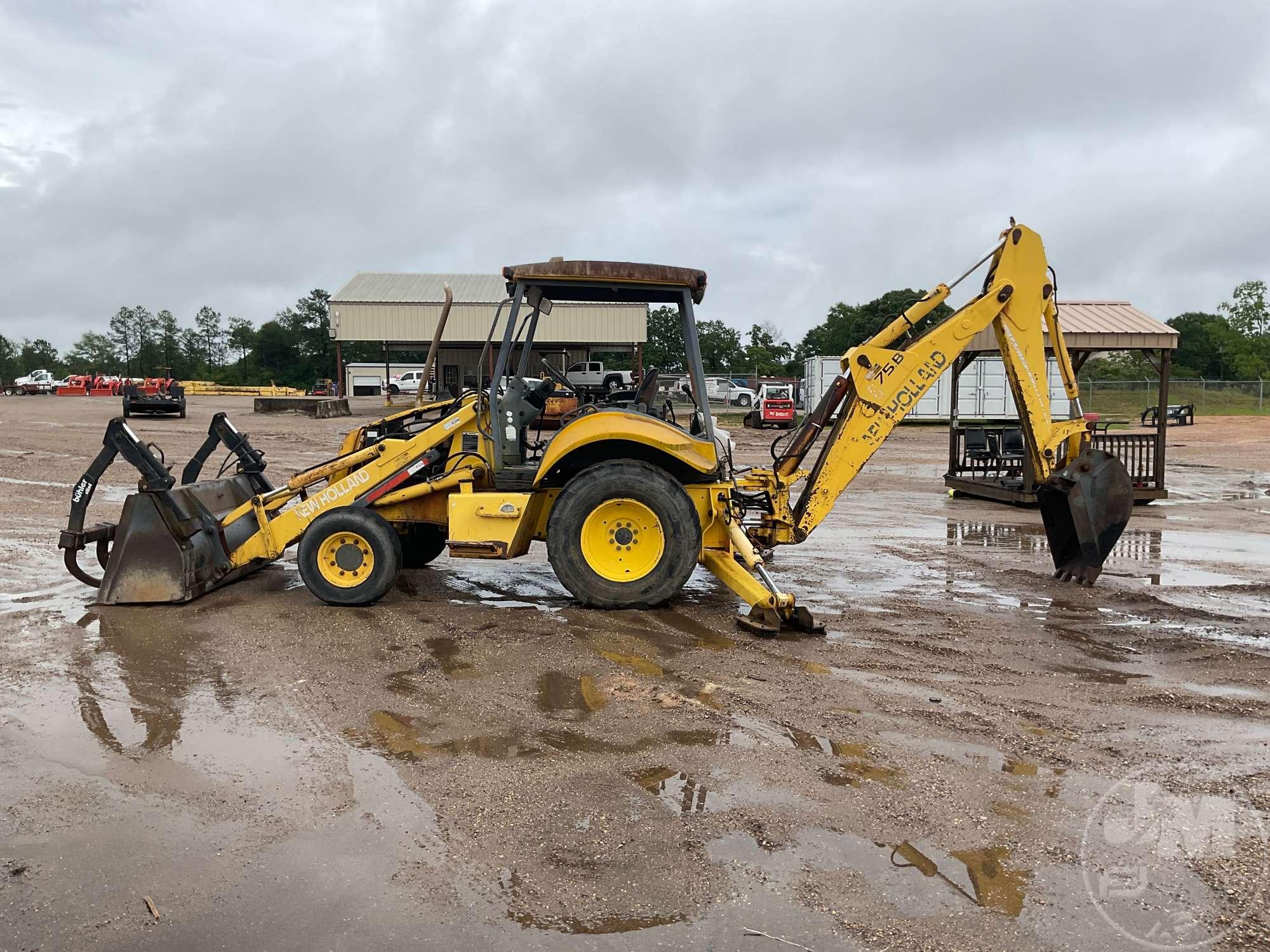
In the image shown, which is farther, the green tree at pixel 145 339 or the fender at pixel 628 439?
the green tree at pixel 145 339

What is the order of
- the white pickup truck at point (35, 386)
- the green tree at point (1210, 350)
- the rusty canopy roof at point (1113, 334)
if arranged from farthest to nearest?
the green tree at point (1210, 350) < the white pickup truck at point (35, 386) < the rusty canopy roof at point (1113, 334)

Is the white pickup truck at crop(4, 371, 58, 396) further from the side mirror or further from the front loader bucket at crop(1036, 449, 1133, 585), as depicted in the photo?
the front loader bucket at crop(1036, 449, 1133, 585)

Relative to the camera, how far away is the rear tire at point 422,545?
882cm

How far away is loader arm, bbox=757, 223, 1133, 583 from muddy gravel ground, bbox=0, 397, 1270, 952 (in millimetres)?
725

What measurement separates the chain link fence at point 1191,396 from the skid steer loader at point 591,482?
119 ft

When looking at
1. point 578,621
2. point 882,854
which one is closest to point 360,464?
point 578,621

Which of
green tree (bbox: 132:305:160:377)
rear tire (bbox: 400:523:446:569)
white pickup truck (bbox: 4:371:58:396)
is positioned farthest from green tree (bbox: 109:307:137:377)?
rear tire (bbox: 400:523:446:569)

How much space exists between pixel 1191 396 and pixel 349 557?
1828 inches

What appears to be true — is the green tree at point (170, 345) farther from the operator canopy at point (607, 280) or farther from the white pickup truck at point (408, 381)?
the operator canopy at point (607, 280)

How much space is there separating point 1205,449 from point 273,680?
27185mm

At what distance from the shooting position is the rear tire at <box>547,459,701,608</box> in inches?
273

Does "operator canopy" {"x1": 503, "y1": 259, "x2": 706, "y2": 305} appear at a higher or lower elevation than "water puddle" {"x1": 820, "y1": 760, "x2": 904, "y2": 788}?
higher

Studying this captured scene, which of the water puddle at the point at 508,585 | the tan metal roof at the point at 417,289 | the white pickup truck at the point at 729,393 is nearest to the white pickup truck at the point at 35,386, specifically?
the tan metal roof at the point at 417,289

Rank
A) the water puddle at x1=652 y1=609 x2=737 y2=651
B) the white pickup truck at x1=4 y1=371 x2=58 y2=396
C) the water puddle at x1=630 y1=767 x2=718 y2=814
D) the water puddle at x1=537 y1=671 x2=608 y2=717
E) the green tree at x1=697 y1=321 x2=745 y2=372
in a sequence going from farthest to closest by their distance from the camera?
the green tree at x1=697 y1=321 x2=745 y2=372, the white pickup truck at x1=4 y1=371 x2=58 y2=396, the water puddle at x1=652 y1=609 x2=737 y2=651, the water puddle at x1=537 y1=671 x2=608 y2=717, the water puddle at x1=630 y1=767 x2=718 y2=814
